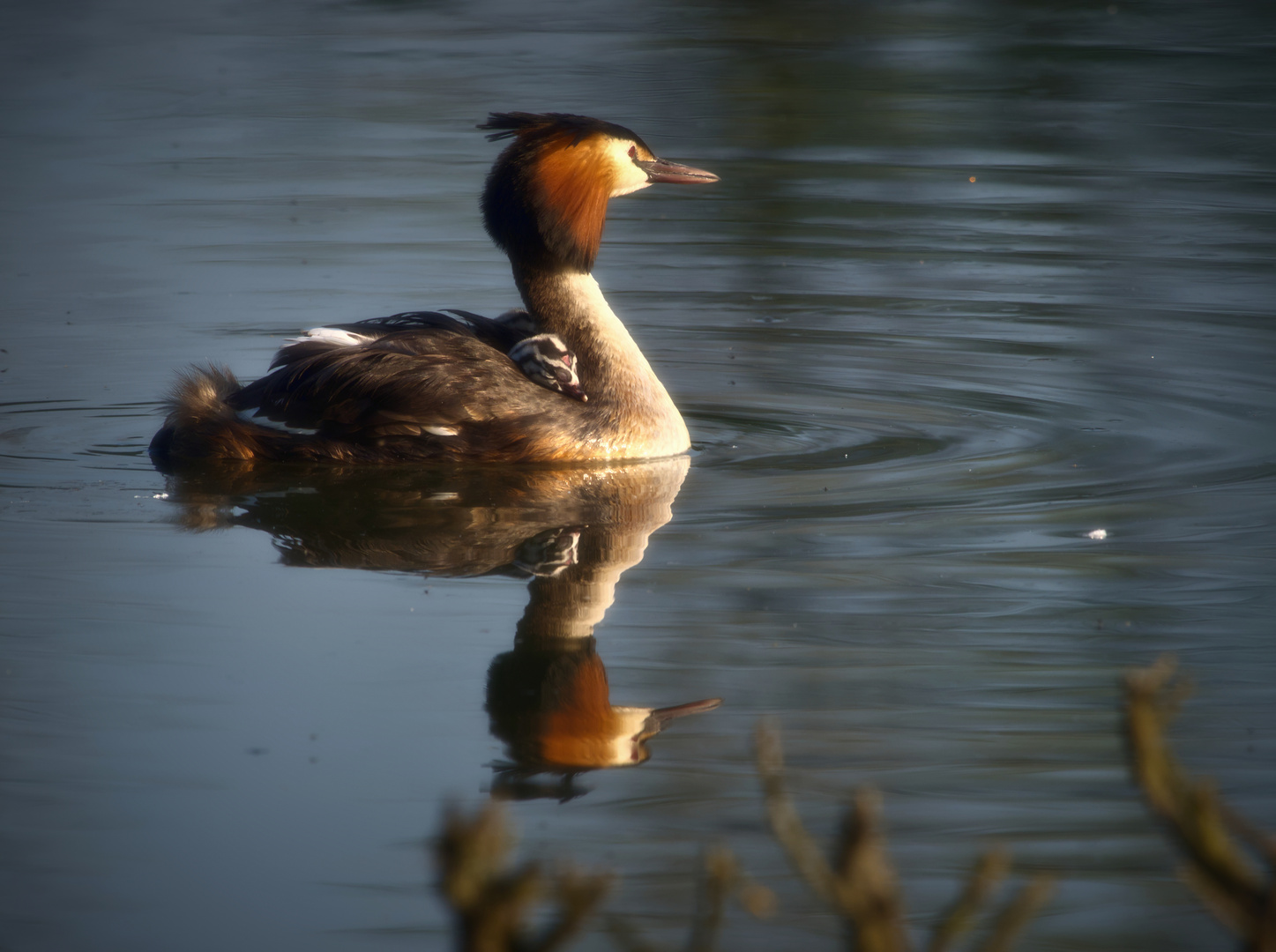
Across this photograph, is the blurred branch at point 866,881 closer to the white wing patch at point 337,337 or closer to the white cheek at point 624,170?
the white wing patch at point 337,337

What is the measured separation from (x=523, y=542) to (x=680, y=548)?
526 mm

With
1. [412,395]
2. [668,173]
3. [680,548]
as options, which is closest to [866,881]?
[680,548]

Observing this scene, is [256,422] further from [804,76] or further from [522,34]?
[522,34]

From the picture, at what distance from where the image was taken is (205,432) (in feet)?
20.4

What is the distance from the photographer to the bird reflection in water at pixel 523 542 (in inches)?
152

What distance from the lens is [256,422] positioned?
623cm

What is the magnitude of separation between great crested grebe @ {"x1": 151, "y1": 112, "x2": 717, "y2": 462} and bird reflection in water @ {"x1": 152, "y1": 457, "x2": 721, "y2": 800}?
0.38ft

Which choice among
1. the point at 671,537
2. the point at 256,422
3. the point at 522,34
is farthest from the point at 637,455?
the point at 522,34

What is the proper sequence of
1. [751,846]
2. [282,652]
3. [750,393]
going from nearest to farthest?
[751,846] < [282,652] < [750,393]

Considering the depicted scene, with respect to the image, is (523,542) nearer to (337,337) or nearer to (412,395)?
(412,395)

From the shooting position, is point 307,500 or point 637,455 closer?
point 307,500

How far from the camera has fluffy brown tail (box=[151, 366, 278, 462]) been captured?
6.20 meters

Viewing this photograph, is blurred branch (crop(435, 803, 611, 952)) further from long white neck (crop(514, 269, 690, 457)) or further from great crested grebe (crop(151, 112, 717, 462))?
long white neck (crop(514, 269, 690, 457))

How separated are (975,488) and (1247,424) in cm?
148
